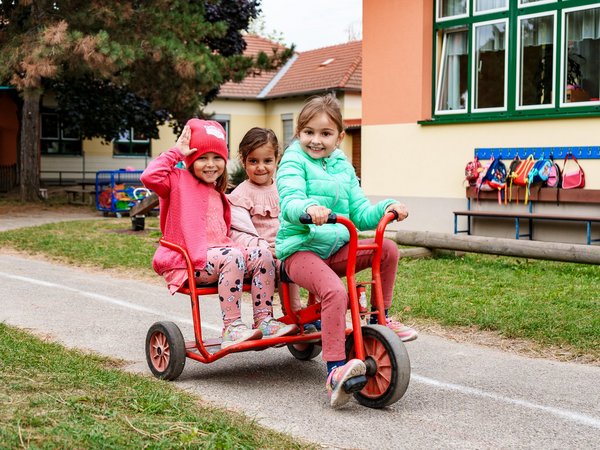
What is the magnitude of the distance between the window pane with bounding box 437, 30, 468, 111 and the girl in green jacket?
33.1ft

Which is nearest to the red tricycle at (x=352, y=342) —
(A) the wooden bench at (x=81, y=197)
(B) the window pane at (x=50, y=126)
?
(A) the wooden bench at (x=81, y=197)

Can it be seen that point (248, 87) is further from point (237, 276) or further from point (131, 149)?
point (237, 276)

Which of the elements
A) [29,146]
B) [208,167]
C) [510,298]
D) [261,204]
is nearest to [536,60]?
[510,298]

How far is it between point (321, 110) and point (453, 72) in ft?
34.6

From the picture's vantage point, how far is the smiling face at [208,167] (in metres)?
5.53

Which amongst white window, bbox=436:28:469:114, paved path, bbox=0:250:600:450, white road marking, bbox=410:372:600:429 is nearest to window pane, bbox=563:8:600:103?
white window, bbox=436:28:469:114

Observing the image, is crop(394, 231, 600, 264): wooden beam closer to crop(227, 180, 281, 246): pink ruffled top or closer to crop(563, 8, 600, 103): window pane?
crop(563, 8, 600, 103): window pane

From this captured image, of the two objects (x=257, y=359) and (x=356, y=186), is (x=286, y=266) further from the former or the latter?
(x=257, y=359)

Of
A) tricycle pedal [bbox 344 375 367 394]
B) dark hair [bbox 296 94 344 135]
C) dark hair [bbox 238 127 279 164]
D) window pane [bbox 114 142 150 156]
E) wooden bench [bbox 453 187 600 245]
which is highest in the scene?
window pane [bbox 114 142 150 156]

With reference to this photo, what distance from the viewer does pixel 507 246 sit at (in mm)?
10117

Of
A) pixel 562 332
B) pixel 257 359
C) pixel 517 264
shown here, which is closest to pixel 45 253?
pixel 517 264

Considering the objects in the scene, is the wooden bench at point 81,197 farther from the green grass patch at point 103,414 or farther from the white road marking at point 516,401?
the white road marking at point 516,401

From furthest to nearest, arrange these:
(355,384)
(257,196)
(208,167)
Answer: (257,196) < (208,167) < (355,384)

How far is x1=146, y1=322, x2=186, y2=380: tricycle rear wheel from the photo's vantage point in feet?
17.4
